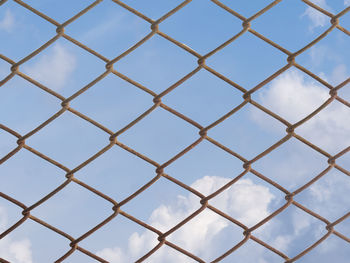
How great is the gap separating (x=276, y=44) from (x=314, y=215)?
2.69 ft

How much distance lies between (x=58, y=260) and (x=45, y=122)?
623 millimetres

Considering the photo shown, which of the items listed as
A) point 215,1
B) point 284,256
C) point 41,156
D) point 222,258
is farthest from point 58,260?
Result: point 215,1

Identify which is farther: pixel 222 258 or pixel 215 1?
pixel 222 258

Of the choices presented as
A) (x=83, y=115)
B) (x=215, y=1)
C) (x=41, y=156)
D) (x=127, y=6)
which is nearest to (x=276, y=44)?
(x=215, y=1)

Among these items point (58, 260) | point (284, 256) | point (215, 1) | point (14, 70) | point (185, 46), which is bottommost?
point (58, 260)

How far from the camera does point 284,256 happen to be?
3.12 metres

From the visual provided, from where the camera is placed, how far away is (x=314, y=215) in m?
3.08

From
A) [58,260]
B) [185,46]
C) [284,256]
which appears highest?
[185,46]

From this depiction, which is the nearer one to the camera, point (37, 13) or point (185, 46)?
point (37, 13)

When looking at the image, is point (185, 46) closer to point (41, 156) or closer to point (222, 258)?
point (41, 156)

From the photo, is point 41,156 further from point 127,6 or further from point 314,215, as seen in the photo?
point 314,215

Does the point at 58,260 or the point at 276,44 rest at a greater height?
the point at 276,44

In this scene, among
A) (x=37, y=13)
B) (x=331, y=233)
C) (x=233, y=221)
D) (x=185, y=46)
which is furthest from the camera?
(x=331, y=233)

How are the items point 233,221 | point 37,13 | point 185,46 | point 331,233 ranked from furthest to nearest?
point 331,233 → point 233,221 → point 185,46 → point 37,13
